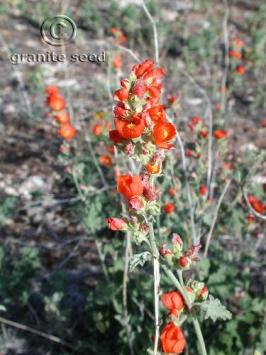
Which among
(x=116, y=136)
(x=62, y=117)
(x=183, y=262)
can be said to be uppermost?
(x=62, y=117)

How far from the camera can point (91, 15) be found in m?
7.11

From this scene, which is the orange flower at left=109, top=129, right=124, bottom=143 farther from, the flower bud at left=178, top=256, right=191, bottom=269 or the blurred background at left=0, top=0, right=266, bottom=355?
the blurred background at left=0, top=0, right=266, bottom=355

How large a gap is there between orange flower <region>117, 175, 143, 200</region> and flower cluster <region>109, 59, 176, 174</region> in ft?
0.18

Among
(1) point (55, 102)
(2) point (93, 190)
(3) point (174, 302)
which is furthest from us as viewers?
(2) point (93, 190)

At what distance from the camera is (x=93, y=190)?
125 inches

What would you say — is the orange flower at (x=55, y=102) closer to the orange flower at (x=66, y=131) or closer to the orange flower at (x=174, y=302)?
the orange flower at (x=66, y=131)

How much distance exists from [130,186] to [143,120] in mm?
204

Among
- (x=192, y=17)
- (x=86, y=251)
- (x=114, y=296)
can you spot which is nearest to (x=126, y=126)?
(x=114, y=296)

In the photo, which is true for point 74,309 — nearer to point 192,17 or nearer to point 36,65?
point 36,65

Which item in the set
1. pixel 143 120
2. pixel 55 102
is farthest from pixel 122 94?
pixel 55 102

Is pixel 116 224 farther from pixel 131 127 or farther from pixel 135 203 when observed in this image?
pixel 131 127

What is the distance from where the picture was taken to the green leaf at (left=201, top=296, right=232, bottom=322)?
1.40m

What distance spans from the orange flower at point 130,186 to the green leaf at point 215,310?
15.6 inches

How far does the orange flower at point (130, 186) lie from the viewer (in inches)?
55.2
